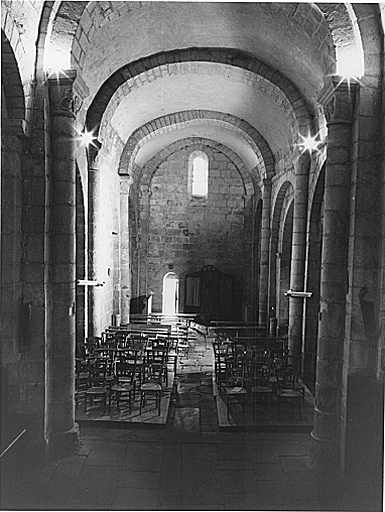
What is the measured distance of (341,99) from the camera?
7293 millimetres

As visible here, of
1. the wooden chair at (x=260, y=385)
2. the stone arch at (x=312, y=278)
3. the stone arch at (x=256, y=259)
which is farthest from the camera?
the stone arch at (x=256, y=259)

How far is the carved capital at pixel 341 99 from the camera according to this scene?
23.7ft

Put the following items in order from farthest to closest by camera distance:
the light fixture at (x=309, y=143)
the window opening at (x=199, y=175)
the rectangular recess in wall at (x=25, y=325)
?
the window opening at (x=199, y=175), the light fixture at (x=309, y=143), the rectangular recess in wall at (x=25, y=325)

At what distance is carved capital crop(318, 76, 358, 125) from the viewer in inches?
285

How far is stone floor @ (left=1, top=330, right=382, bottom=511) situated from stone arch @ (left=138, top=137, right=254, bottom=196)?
1448 centimetres

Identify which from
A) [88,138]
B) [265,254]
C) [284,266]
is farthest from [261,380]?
[265,254]

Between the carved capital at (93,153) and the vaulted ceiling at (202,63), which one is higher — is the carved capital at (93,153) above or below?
below

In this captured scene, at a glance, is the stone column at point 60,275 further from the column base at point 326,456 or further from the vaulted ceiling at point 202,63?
the column base at point 326,456

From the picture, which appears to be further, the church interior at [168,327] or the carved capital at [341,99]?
the carved capital at [341,99]

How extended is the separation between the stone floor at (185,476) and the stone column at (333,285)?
69 cm


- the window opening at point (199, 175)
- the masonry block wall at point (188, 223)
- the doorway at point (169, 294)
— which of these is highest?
the window opening at point (199, 175)

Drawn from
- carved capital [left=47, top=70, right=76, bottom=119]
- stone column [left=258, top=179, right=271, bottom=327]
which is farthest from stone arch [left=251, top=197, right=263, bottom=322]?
carved capital [left=47, top=70, right=76, bottom=119]

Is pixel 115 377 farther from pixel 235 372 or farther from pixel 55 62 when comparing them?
pixel 55 62

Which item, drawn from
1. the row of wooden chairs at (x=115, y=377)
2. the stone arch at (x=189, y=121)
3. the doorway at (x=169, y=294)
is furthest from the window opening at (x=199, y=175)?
the row of wooden chairs at (x=115, y=377)
